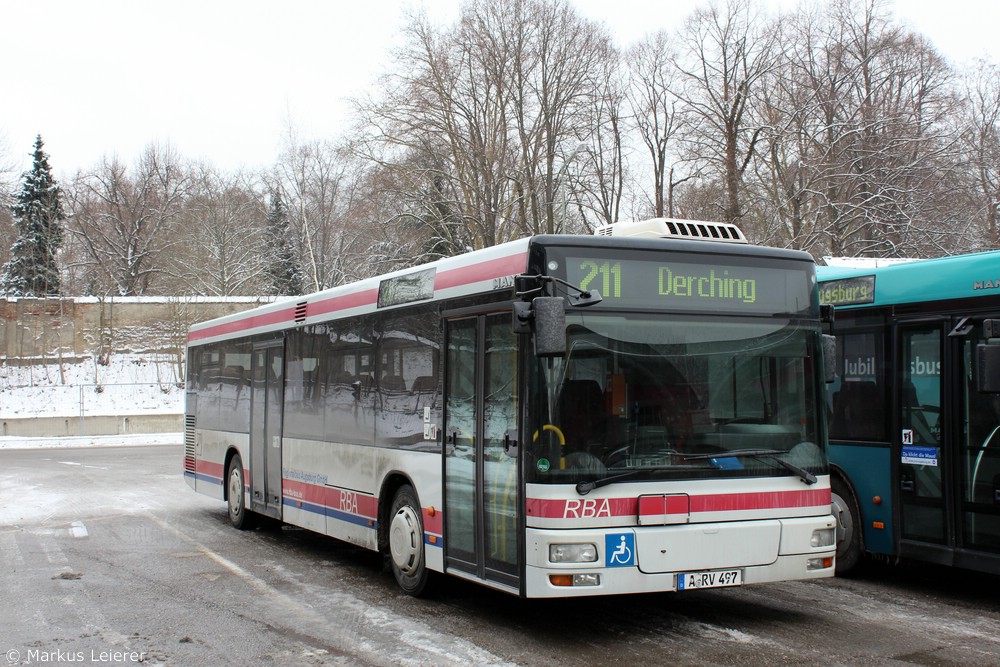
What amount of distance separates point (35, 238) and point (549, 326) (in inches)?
2401

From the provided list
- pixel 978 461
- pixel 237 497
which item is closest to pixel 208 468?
pixel 237 497

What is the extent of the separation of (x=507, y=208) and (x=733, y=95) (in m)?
9.24

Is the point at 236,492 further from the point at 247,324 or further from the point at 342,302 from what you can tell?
the point at 342,302

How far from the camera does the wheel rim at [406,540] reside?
873 cm

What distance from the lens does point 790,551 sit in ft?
24.0

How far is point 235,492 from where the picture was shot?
551 inches

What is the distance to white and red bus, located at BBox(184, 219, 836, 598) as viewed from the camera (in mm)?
6836

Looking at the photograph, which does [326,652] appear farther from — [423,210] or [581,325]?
[423,210]

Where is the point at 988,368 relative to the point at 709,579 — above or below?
above

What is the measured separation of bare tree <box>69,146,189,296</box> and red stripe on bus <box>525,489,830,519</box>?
63819mm

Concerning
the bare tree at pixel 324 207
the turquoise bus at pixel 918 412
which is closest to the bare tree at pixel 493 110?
the bare tree at pixel 324 207

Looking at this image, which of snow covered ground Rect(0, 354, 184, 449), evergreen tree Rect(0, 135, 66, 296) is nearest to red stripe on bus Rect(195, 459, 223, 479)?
snow covered ground Rect(0, 354, 184, 449)

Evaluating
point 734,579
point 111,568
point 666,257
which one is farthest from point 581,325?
point 111,568

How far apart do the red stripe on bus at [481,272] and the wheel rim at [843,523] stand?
4108mm
